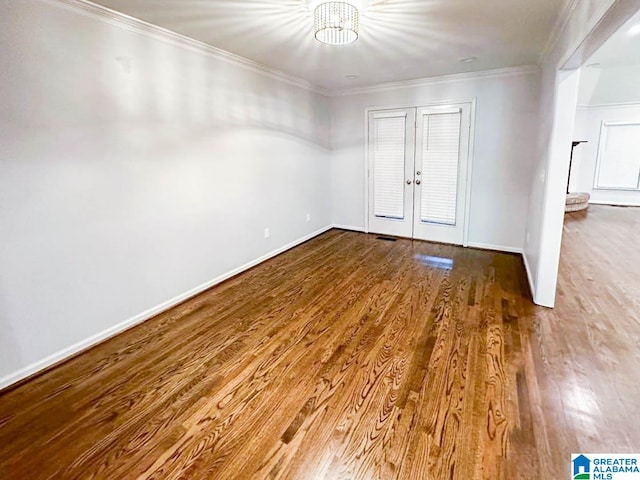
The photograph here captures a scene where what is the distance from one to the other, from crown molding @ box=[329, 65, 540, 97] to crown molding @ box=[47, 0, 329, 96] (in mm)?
1362

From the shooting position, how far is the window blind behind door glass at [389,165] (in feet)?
17.1

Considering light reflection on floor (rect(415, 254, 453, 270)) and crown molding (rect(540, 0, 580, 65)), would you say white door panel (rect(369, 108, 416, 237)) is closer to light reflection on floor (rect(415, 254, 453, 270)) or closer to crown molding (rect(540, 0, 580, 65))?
light reflection on floor (rect(415, 254, 453, 270))

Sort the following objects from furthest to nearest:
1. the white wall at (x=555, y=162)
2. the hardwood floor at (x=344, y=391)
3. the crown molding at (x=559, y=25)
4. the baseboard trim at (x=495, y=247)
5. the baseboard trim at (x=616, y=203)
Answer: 1. the baseboard trim at (x=616, y=203)
2. the baseboard trim at (x=495, y=247)
3. the white wall at (x=555, y=162)
4. the crown molding at (x=559, y=25)
5. the hardwood floor at (x=344, y=391)

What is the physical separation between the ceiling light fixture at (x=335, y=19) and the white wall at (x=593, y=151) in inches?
325

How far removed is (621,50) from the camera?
4113mm

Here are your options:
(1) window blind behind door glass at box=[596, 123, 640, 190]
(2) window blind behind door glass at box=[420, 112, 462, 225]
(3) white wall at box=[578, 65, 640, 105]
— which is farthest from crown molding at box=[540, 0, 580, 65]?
(1) window blind behind door glass at box=[596, 123, 640, 190]

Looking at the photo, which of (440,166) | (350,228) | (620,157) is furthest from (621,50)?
(620,157)

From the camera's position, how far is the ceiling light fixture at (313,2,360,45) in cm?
234

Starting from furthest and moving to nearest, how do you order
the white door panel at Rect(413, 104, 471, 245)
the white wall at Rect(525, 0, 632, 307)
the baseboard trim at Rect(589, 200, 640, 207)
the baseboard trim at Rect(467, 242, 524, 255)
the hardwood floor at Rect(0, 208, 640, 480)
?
the baseboard trim at Rect(589, 200, 640, 207) < the white door panel at Rect(413, 104, 471, 245) < the baseboard trim at Rect(467, 242, 524, 255) < the white wall at Rect(525, 0, 632, 307) < the hardwood floor at Rect(0, 208, 640, 480)

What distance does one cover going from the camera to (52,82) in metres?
2.27

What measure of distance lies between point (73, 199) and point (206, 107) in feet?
5.13

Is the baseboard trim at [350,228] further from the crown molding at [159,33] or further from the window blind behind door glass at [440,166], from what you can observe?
the crown molding at [159,33]

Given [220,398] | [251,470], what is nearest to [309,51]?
[220,398]

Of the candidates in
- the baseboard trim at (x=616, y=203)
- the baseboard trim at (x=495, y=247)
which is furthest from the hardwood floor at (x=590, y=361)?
the baseboard trim at (x=616, y=203)
